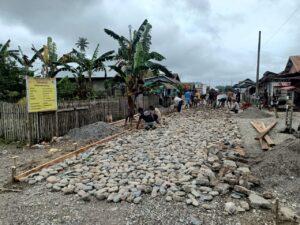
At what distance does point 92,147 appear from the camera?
11281 mm

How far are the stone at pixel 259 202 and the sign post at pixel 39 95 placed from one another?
8.43 meters

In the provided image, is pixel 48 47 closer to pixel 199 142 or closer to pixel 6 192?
pixel 199 142

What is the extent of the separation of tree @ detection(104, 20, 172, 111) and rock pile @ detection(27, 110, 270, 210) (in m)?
5.73

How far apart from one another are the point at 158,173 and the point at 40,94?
6498mm

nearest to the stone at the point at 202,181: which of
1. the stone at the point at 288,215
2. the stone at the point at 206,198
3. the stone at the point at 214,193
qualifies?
the stone at the point at 214,193

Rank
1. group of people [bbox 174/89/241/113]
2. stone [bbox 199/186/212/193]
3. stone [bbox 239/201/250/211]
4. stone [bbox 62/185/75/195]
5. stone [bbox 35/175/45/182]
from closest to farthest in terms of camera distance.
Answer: stone [bbox 239/201/250/211], stone [bbox 199/186/212/193], stone [bbox 62/185/75/195], stone [bbox 35/175/45/182], group of people [bbox 174/89/241/113]

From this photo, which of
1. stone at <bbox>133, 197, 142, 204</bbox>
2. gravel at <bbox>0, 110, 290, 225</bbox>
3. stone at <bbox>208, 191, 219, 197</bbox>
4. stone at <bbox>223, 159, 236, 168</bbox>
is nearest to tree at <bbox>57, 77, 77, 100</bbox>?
gravel at <bbox>0, 110, 290, 225</bbox>

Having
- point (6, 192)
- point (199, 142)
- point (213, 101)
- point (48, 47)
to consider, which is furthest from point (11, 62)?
point (213, 101)

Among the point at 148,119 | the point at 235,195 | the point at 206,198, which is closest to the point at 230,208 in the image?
the point at 206,198

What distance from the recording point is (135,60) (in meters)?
16.6

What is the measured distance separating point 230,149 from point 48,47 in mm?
14423

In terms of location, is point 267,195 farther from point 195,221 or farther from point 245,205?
point 195,221

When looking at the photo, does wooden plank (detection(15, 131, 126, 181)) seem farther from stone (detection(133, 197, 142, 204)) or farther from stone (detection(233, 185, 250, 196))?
stone (detection(233, 185, 250, 196))

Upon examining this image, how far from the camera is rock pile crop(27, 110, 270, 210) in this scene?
259 inches
